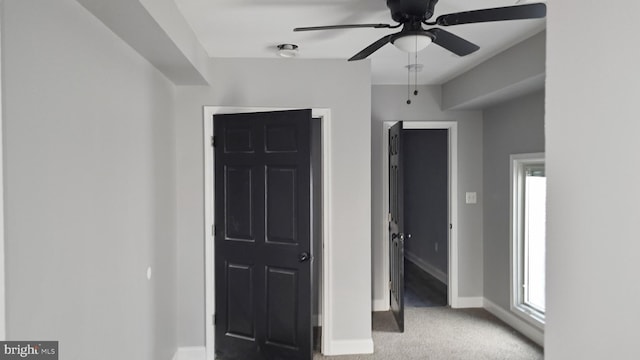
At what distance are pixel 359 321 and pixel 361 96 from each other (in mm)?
1951

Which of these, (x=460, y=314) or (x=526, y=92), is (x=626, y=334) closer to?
(x=526, y=92)

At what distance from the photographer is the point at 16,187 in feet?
3.79

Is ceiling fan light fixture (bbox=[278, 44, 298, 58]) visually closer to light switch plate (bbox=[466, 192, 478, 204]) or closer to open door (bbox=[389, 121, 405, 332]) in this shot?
open door (bbox=[389, 121, 405, 332])

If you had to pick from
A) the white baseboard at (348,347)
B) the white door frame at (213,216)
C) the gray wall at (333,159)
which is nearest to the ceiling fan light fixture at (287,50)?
the gray wall at (333,159)

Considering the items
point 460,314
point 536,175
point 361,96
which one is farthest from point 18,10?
point 460,314

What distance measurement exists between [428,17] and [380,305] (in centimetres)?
316

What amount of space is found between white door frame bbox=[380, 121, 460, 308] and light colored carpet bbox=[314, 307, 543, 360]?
322mm

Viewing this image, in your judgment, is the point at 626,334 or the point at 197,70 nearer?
the point at 626,334

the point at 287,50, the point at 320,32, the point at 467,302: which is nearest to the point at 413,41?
the point at 320,32

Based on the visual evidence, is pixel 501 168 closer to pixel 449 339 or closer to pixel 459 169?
pixel 459 169

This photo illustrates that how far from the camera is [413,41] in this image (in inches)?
73.1

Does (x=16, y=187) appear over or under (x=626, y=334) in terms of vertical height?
over

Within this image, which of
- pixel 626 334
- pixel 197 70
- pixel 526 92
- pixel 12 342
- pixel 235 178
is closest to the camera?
pixel 626 334

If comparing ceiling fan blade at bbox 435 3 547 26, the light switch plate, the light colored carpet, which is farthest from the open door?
ceiling fan blade at bbox 435 3 547 26
